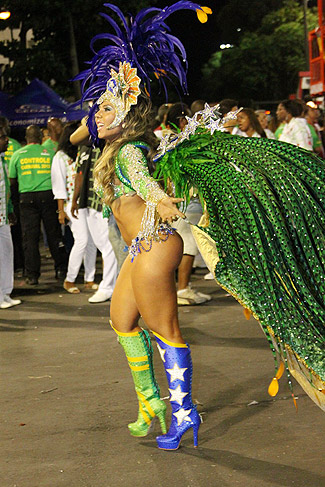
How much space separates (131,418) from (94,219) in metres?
4.55

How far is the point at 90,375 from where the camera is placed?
244 inches

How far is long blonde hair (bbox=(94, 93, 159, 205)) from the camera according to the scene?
4.52 m

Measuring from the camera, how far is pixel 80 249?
1001 cm

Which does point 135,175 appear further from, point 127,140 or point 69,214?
point 69,214

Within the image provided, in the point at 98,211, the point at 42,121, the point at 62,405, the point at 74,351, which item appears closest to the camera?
the point at 62,405

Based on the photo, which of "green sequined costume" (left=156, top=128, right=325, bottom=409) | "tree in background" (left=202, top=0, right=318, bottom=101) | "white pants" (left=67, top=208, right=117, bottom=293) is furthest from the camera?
"tree in background" (left=202, top=0, right=318, bottom=101)

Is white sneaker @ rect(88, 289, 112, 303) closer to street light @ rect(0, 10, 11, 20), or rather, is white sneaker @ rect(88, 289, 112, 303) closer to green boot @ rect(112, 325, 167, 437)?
green boot @ rect(112, 325, 167, 437)

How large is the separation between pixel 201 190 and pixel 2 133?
5.73 metres

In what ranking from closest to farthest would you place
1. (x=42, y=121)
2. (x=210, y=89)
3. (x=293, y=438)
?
(x=293, y=438), (x=42, y=121), (x=210, y=89)

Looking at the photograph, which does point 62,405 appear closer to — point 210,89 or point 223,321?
point 223,321


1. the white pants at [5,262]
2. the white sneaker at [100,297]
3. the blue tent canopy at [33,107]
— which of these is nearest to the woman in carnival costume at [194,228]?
the white sneaker at [100,297]

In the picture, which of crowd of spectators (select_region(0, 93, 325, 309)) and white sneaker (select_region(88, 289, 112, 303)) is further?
white sneaker (select_region(88, 289, 112, 303))

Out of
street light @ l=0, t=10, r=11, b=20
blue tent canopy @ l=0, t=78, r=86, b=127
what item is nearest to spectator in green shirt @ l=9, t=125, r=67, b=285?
blue tent canopy @ l=0, t=78, r=86, b=127

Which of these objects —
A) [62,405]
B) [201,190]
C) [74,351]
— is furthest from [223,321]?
[201,190]
